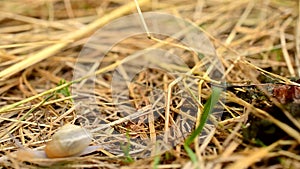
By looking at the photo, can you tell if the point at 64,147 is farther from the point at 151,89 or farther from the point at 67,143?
the point at 151,89

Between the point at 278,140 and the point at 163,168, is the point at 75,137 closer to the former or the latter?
the point at 163,168

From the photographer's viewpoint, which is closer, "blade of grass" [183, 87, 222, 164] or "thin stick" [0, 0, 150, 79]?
"blade of grass" [183, 87, 222, 164]

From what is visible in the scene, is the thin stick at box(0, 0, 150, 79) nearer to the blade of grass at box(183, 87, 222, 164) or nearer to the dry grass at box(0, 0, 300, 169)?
the dry grass at box(0, 0, 300, 169)

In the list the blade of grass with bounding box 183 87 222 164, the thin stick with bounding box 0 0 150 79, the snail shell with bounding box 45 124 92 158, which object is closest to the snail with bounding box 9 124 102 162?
the snail shell with bounding box 45 124 92 158

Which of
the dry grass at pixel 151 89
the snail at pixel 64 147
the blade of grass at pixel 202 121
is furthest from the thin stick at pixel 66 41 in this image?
the blade of grass at pixel 202 121

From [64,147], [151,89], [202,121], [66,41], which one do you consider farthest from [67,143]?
[66,41]

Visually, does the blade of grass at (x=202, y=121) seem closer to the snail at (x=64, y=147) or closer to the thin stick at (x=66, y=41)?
the snail at (x=64, y=147)

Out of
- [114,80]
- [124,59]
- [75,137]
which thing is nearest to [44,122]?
[75,137]
